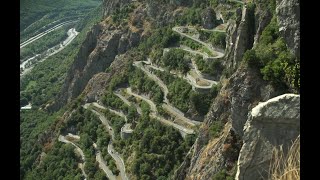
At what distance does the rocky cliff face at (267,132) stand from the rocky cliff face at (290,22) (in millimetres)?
9741

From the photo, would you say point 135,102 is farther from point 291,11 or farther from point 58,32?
point 58,32

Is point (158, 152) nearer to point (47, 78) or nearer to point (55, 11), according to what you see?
point (47, 78)

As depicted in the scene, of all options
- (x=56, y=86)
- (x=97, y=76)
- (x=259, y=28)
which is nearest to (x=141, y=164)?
(x=259, y=28)

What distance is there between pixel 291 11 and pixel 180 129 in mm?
15811

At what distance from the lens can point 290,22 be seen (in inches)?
561

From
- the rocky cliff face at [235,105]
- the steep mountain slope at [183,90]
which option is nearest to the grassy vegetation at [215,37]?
the steep mountain slope at [183,90]

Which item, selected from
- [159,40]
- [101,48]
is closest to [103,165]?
[159,40]

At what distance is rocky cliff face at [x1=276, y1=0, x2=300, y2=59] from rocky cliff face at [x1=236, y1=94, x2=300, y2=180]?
9.74m

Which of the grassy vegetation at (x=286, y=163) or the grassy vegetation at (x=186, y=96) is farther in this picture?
the grassy vegetation at (x=186, y=96)

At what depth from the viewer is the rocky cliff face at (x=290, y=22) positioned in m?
14.0

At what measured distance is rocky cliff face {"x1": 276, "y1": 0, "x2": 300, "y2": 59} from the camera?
552 inches

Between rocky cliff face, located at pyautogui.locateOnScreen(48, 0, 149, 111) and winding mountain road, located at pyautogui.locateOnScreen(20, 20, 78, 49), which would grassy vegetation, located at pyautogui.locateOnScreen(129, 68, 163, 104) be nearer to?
rocky cliff face, located at pyautogui.locateOnScreen(48, 0, 149, 111)

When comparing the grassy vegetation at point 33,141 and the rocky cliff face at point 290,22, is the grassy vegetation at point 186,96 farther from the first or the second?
the rocky cliff face at point 290,22
